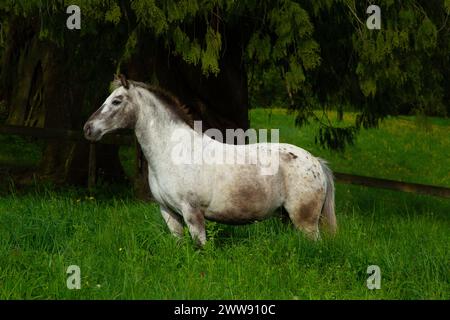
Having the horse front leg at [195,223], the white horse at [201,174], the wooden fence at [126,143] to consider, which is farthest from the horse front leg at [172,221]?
the wooden fence at [126,143]

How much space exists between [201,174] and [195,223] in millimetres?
473

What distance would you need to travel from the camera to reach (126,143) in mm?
11586

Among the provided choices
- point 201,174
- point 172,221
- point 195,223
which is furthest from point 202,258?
point 201,174

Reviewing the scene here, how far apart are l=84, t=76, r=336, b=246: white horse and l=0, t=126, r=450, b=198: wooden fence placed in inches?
142

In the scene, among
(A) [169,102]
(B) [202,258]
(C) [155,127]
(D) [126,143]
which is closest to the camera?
(B) [202,258]

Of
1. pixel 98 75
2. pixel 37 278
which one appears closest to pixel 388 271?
pixel 37 278

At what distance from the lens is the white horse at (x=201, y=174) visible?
6.78 meters

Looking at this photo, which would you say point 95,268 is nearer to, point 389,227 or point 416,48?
point 389,227

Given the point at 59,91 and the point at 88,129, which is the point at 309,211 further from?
the point at 59,91

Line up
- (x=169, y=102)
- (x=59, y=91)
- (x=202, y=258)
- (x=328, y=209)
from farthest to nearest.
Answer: (x=59, y=91) < (x=328, y=209) < (x=169, y=102) < (x=202, y=258)

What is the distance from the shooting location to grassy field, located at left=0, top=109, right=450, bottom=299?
227 inches

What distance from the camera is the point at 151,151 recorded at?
22.9ft

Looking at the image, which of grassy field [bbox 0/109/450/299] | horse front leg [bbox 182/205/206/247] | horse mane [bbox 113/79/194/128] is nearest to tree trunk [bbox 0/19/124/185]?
grassy field [bbox 0/109/450/299]

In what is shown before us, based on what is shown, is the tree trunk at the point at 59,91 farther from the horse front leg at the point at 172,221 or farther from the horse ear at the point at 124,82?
the horse front leg at the point at 172,221
